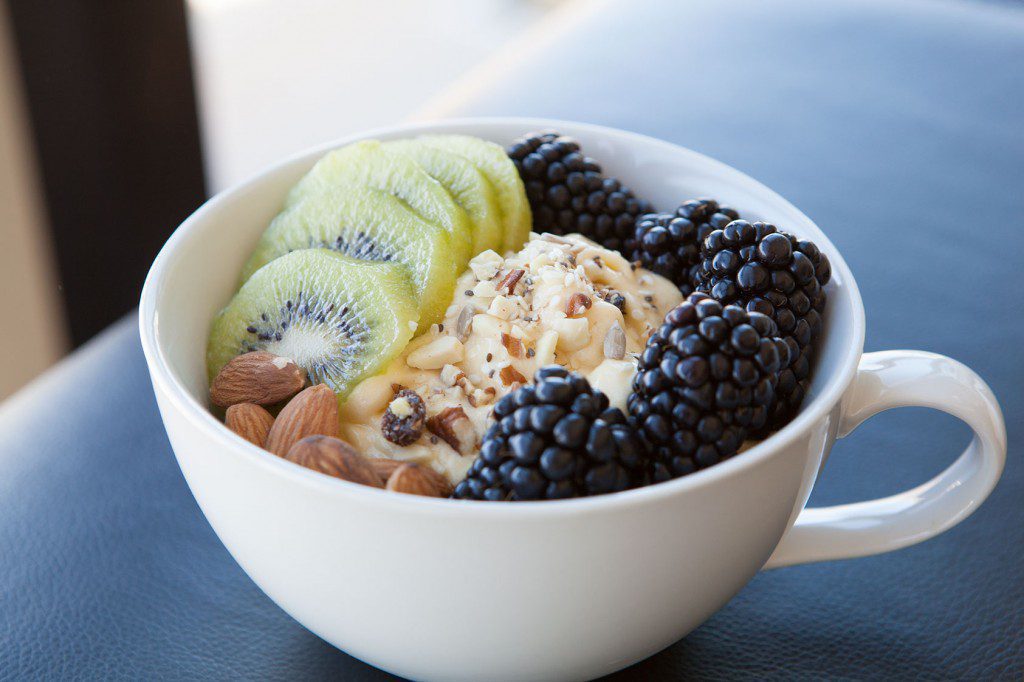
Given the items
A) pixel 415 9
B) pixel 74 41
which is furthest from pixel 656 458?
pixel 415 9

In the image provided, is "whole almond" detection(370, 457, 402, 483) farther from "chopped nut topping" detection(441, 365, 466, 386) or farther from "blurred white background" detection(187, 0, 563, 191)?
"blurred white background" detection(187, 0, 563, 191)

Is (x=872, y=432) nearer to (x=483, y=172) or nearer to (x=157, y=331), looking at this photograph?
(x=483, y=172)

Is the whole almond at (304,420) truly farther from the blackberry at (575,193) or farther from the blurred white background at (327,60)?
the blurred white background at (327,60)

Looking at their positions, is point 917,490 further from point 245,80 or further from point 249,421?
point 245,80

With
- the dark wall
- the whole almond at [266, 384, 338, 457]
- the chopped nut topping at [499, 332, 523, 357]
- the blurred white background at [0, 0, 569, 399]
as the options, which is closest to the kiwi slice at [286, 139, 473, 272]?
the chopped nut topping at [499, 332, 523, 357]

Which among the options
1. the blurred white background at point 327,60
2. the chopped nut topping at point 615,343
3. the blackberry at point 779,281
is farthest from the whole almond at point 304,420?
the blurred white background at point 327,60

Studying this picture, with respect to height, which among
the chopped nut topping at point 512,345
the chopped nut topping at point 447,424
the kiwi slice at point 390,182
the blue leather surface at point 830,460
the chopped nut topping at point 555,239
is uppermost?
the kiwi slice at point 390,182

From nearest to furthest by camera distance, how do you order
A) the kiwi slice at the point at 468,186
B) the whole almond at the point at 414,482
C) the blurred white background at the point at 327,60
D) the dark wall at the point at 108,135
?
the whole almond at the point at 414,482
the kiwi slice at the point at 468,186
the dark wall at the point at 108,135
the blurred white background at the point at 327,60

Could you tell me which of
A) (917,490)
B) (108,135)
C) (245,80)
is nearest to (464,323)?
(917,490)
